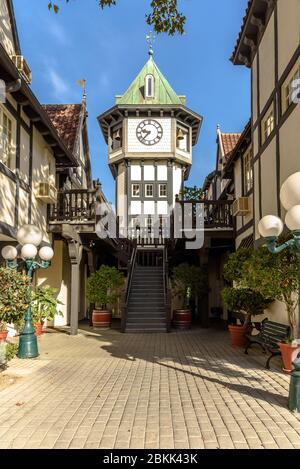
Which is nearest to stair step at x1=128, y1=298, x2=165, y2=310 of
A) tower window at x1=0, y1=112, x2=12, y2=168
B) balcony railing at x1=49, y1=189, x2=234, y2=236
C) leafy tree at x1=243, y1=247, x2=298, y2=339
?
balcony railing at x1=49, y1=189, x2=234, y2=236

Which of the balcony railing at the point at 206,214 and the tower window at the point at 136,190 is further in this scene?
the tower window at the point at 136,190

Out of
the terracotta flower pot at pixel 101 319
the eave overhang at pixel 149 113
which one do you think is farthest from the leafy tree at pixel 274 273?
the eave overhang at pixel 149 113

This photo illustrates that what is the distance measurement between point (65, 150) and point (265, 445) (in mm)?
11903

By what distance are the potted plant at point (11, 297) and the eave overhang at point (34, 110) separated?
424 cm

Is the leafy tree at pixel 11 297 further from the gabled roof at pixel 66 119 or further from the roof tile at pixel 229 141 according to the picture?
the roof tile at pixel 229 141

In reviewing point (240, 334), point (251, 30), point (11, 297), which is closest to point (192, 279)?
point (240, 334)

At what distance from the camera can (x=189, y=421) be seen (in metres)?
5.04

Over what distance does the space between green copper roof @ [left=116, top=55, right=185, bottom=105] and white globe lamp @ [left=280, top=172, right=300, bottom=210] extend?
19382 mm

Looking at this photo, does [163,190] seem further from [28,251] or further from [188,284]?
[28,251]

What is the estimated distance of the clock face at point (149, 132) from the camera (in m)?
23.1

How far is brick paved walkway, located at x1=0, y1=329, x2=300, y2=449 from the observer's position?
4504 millimetres

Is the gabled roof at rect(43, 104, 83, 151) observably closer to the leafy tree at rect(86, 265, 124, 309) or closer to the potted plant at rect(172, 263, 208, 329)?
the leafy tree at rect(86, 265, 124, 309)
